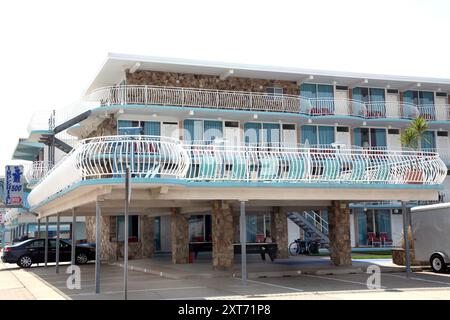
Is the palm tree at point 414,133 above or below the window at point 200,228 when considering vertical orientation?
above

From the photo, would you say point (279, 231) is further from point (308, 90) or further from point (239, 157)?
point (239, 157)

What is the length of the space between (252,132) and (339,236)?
11.3m

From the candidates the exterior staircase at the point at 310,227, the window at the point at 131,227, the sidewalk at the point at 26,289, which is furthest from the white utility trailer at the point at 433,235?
the window at the point at 131,227

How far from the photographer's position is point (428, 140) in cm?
4031

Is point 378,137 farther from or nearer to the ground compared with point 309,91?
nearer to the ground

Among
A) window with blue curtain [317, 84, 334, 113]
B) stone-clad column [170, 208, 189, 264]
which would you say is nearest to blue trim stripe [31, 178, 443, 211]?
stone-clad column [170, 208, 189, 264]

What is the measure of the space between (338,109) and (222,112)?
8.78 metres

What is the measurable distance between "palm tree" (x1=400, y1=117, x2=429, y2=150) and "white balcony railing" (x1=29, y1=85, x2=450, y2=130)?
196cm

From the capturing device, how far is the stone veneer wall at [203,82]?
31781 mm

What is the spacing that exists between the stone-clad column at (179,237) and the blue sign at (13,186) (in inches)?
571

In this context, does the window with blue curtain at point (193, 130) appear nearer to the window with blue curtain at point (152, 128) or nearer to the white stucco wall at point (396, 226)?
the window with blue curtain at point (152, 128)

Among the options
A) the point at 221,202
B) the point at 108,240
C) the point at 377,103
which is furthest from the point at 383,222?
the point at 221,202

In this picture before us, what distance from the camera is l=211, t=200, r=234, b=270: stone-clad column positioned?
875 inches
